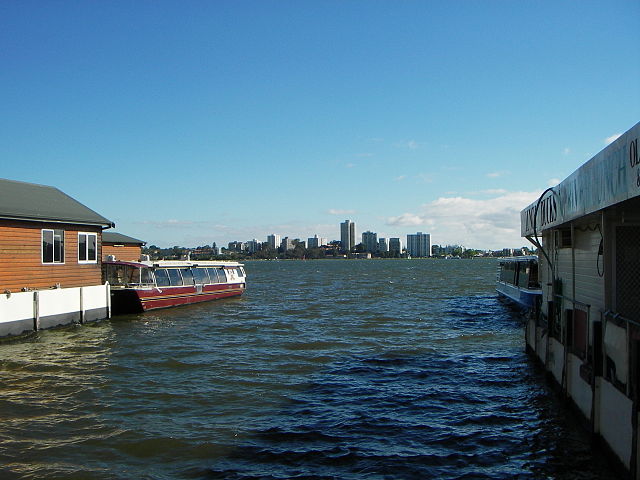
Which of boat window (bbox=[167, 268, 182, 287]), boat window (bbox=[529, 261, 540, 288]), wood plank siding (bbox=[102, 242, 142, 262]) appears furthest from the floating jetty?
wood plank siding (bbox=[102, 242, 142, 262])

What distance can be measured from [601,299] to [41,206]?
21.7 metres

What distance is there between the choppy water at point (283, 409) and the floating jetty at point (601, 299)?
0.86 meters

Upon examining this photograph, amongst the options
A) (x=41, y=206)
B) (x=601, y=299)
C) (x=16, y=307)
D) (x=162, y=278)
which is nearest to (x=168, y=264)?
(x=162, y=278)

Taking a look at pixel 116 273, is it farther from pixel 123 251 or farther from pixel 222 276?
pixel 123 251

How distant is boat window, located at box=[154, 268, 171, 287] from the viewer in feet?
103

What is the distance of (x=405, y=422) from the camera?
35.4ft

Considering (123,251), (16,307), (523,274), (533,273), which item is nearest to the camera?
(16,307)

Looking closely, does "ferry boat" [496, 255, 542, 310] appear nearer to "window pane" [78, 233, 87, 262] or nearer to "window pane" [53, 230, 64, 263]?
"window pane" [78, 233, 87, 262]

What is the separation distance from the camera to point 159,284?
31375 mm

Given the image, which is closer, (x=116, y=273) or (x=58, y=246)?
(x=58, y=246)

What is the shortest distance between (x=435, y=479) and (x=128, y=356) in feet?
40.1

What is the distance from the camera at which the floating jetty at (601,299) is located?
716cm

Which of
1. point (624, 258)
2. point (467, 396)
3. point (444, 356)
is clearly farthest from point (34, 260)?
point (624, 258)

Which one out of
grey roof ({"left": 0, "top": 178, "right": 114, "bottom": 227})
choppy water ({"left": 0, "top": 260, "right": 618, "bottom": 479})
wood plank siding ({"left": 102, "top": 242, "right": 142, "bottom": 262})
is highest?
grey roof ({"left": 0, "top": 178, "right": 114, "bottom": 227})
